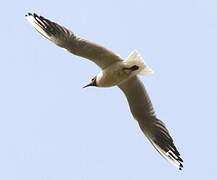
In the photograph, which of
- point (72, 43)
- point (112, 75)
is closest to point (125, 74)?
point (112, 75)

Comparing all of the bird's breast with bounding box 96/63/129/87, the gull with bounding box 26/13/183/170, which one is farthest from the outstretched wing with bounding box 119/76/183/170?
the bird's breast with bounding box 96/63/129/87

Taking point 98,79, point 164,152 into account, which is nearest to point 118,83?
point 98,79

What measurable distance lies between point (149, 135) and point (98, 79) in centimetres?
113

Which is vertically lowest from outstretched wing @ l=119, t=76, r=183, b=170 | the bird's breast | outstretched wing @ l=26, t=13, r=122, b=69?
outstretched wing @ l=119, t=76, r=183, b=170

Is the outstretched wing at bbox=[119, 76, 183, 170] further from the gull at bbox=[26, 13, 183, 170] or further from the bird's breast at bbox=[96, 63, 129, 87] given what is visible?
the bird's breast at bbox=[96, 63, 129, 87]

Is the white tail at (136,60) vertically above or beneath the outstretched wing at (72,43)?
beneath

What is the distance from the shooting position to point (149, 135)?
14062 mm

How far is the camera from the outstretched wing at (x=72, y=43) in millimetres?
13469

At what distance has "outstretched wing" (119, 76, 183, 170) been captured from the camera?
45.8ft

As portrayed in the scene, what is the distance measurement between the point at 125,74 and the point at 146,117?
91 centimetres

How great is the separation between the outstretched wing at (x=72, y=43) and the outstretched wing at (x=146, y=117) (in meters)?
0.57

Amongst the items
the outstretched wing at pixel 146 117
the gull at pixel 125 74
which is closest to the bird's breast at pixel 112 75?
the gull at pixel 125 74

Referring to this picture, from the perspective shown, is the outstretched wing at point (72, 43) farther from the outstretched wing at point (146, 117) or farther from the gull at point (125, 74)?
the outstretched wing at point (146, 117)

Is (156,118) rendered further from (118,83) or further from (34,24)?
(34,24)
